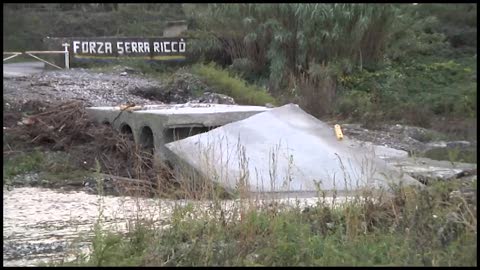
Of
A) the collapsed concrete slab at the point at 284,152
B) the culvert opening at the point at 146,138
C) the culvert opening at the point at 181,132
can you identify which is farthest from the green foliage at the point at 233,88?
the collapsed concrete slab at the point at 284,152

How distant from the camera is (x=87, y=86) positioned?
19.0m

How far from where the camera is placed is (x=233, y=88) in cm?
1961

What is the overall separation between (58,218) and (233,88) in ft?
37.1

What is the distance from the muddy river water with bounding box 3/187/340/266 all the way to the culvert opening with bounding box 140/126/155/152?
2.38 meters

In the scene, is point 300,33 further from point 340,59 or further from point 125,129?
point 125,129

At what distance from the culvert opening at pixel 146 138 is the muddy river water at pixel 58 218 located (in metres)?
2.38

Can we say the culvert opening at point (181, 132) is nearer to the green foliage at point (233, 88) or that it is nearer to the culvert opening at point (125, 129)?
the culvert opening at point (125, 129)

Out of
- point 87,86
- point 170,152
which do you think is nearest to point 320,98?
point 87,86

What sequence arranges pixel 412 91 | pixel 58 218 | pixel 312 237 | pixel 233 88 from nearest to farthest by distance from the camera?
pixel 312 237 < pixel 58 218 < pixel 233 88 < pixel 412 91

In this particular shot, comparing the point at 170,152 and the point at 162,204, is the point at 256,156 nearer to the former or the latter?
the point at 170,152

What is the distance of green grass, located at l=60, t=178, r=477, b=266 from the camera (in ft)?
17.7

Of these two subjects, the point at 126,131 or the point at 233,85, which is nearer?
the point at 126,131

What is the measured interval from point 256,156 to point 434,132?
26.3 feet

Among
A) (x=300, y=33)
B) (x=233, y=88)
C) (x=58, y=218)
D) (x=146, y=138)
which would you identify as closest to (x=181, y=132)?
(x=146, y=138)
